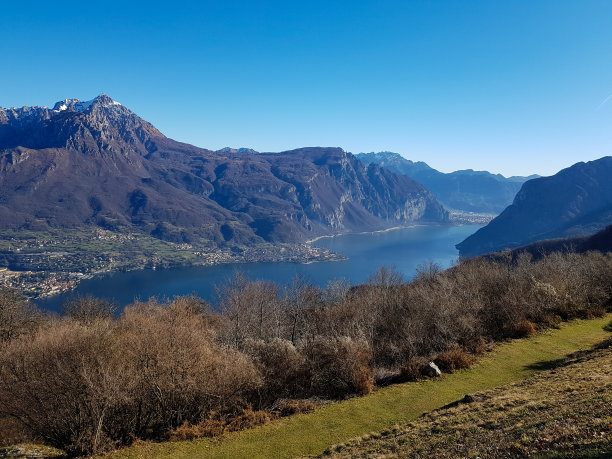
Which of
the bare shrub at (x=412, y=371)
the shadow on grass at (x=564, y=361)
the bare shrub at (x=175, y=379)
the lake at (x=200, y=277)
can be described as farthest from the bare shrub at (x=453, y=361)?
the lake at (x=200, y=277)

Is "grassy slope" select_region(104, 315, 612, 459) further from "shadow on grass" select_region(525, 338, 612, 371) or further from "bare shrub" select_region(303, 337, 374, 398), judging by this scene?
"bare shrub" select_region(303, 337, 374, 398)

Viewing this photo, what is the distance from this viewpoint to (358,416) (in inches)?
761

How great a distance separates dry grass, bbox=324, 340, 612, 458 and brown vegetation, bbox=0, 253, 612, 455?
614cm

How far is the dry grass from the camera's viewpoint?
35.2ft

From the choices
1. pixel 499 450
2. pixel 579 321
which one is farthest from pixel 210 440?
pixel 579 321

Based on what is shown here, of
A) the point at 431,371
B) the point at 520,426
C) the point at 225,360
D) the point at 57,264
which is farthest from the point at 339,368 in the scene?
the point at 57,264

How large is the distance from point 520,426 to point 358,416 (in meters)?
8.52

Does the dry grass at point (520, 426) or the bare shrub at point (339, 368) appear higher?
the dry grass at point (520, 426)

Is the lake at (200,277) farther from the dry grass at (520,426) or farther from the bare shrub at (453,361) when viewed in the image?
the dry grass at (520,426)

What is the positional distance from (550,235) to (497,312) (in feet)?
655

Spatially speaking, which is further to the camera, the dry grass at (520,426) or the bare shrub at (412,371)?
the bare shrub at (412,371)

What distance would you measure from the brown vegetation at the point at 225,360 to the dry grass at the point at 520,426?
614 cm

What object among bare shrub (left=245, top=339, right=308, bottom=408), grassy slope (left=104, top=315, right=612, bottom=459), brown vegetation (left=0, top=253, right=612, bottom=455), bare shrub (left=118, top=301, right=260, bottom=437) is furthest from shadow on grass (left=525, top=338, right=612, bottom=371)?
bare shrub (left=118, top=301, right=260, bottom=437)

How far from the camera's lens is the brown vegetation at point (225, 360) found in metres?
18.0
